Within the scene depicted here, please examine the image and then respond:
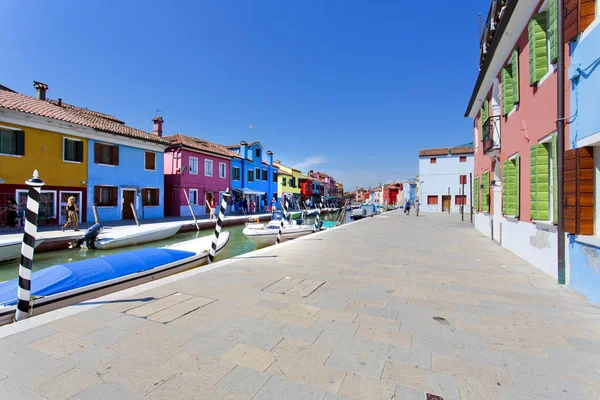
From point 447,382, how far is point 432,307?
174 cm

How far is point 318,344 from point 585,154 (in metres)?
4.64

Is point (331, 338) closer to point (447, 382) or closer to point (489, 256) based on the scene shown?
point (447, 382)

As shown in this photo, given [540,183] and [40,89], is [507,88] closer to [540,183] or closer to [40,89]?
[540,183]

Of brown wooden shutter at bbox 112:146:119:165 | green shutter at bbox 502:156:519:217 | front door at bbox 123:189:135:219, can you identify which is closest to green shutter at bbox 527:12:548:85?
green shutter at bbox 502:156:519:217

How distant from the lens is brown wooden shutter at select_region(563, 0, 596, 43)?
4.25m

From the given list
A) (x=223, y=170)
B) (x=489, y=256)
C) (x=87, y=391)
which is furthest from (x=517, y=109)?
(x=223, y=170)

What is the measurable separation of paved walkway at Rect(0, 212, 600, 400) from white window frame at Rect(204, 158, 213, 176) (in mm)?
22279

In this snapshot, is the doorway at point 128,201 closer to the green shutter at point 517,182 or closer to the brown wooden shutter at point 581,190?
the green shutter at point 517,182

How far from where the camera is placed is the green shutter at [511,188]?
7500 mm

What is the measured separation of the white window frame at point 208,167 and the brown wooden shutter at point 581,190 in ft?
81.8

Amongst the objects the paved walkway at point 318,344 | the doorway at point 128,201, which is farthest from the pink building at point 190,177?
the paved walkway at point 318,344

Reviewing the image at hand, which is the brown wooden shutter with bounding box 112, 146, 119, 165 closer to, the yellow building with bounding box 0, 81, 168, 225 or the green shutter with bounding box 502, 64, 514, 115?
the yellow building with bounding box 0, 81, 168, 225

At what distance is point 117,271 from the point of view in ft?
18.6

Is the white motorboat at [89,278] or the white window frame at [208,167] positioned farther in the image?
the white window frame at [208,167]
